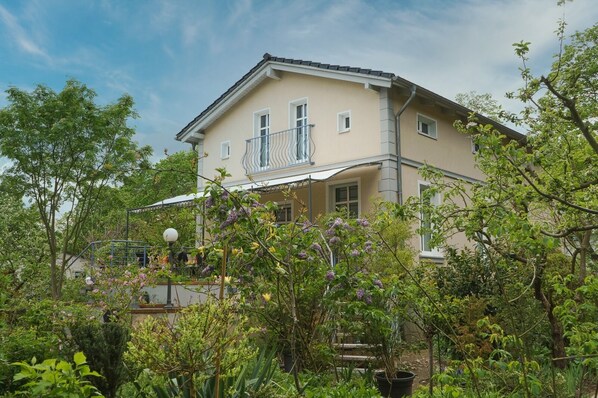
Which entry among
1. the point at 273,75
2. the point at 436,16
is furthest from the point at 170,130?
the point at 436,16

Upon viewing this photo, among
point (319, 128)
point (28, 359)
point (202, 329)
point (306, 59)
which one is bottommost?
point (28, 359)

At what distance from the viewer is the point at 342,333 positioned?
6488 mm

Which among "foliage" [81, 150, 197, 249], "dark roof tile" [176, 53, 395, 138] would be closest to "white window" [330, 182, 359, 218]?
"dark roof tile" [176, 53, 395, 138]

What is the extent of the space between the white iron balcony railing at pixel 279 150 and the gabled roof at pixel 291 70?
5.24ft

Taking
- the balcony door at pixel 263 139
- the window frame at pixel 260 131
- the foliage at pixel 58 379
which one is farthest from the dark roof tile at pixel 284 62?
the foliage at pixel 58 379

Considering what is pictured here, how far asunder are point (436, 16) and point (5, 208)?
17.9m

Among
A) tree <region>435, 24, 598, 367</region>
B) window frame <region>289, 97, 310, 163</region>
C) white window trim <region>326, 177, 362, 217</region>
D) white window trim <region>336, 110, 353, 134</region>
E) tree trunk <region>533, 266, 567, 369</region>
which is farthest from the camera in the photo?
window frame <region>289, 97, 310, 163</region>

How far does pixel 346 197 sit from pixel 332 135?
1.74 metres

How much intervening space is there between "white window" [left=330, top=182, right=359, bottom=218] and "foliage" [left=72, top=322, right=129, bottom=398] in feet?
31.0

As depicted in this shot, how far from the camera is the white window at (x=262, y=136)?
52.8ft

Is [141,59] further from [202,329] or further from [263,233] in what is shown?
[202,329]

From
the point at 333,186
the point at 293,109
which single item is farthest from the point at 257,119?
the point at 333,186

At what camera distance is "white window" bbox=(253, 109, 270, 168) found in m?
16.1

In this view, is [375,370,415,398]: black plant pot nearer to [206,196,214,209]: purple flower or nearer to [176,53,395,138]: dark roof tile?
[206,196,214,209]: purple flower
